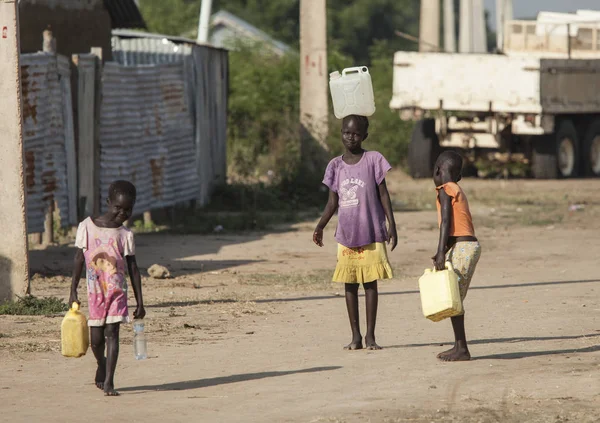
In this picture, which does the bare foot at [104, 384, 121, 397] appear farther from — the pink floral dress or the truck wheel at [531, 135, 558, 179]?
the truck wheel at [531, 135, 558, 179]

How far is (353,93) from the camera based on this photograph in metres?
8.78

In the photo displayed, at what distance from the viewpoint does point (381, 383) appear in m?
6.75

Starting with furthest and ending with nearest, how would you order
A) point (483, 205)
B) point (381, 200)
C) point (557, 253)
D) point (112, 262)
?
point (483, 205) → point (557, 253) → point (381, 200) → point (112, 262)

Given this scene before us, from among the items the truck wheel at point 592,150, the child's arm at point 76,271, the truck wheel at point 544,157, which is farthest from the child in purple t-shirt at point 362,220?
the truck wheel at point 592,150

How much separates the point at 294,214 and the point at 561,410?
470 inches

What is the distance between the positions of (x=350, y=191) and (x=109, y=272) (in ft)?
6.23

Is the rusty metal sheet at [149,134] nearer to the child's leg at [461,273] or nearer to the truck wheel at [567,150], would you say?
the child's leg at [461,273]

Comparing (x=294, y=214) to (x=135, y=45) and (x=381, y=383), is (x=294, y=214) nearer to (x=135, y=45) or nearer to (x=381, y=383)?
(x=135, y=45)

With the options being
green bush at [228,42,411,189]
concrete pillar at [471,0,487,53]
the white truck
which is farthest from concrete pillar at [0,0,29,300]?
concrete pillar at [471,0,487,53]

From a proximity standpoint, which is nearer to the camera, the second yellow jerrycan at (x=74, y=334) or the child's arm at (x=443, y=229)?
the second yellow jerrycan at (x=74, y=334)

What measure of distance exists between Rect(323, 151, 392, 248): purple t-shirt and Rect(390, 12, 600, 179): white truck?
14688 millimetres

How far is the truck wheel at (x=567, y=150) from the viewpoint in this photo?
24.0 meters

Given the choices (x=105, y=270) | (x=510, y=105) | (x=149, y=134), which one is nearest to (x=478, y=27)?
(x=510, y=105)

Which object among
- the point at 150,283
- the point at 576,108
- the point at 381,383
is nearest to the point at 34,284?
the point at 150,283
